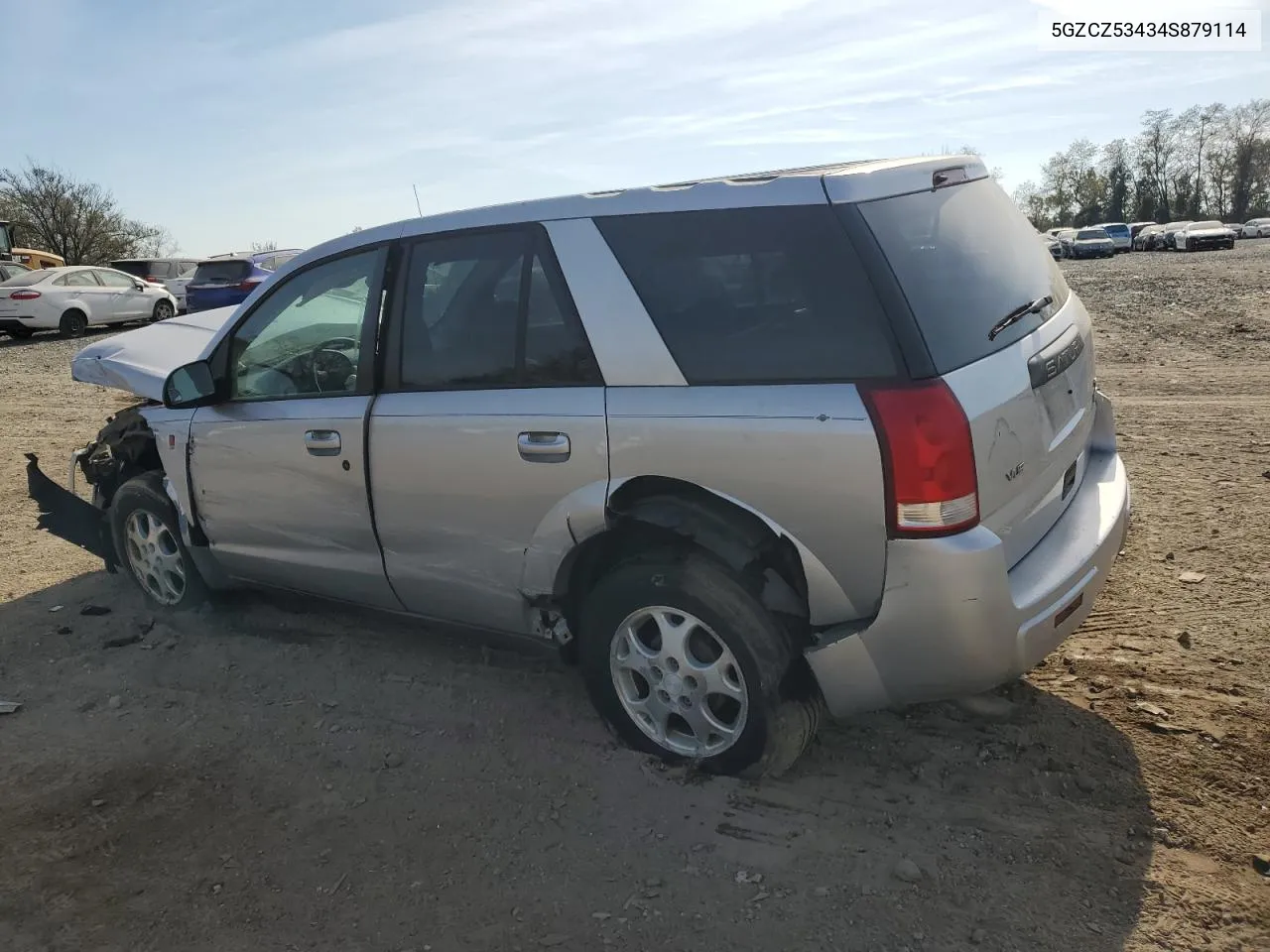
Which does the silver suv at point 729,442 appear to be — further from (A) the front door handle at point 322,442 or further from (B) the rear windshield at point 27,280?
(B) the rear windshield at point 27,280

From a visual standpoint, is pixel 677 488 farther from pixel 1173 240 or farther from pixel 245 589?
pixel 1173 240

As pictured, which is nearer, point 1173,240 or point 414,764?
point 414,764

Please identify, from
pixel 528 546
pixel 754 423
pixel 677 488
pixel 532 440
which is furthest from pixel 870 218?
pixel 528 546

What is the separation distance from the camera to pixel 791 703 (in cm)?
304

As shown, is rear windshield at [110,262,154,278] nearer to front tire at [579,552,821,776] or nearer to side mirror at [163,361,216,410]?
side mirror at [163,361,216,410]

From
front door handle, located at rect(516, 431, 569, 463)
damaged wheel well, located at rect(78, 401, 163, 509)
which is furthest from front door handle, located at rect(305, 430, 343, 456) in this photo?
damaged wheel well, located at rect(78, 401, 163, 509)

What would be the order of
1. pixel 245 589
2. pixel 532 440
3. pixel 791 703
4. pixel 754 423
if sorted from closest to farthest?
pixel 754 423, pixel 791 703, pixel 532 440, pixel 245 589

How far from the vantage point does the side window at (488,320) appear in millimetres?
3332

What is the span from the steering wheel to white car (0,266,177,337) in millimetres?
19460

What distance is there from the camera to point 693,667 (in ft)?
10.3

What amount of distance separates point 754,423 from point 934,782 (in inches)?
53.1

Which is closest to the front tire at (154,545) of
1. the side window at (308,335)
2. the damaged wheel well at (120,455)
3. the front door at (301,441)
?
the damaged wheel well at (120,455)

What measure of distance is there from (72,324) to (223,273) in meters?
5.10

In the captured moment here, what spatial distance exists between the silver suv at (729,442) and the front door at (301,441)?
0.02 meters
